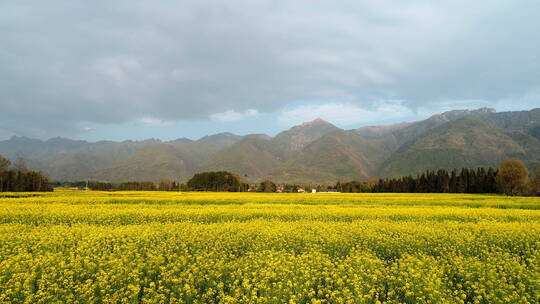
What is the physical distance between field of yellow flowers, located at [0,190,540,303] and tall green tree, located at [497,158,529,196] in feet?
229

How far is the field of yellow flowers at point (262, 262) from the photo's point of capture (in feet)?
29.9

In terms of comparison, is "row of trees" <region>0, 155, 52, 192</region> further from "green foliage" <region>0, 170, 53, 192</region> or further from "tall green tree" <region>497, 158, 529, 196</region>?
"tall green tree" <region>497, 158, 529, 196</region>

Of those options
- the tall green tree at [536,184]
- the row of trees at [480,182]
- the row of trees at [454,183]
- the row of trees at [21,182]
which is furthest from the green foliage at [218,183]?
the tall green tree at [536,184]

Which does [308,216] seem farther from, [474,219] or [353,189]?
[353,189]

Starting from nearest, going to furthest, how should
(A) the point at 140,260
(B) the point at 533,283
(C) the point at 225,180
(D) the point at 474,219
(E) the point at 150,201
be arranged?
(B) the point at 533,283
(A) the point at 140,260
(D) the point at 474,219
(E) the point at 150,201
(C) the point at 225,180

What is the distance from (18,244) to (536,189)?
359 feet

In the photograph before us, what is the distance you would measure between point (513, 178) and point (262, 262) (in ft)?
314

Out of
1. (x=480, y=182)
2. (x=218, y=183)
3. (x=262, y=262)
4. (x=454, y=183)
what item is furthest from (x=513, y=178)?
(x=218, y=183)

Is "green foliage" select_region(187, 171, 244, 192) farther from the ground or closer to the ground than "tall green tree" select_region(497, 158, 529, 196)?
closer to the ground

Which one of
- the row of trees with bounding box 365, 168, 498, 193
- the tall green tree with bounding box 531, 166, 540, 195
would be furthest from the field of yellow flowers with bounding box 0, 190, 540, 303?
the row of trees with bounding box 365, 168, 498, 193

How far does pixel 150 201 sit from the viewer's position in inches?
1747

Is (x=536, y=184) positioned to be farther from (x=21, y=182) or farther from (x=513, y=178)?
(x=21, y=182)

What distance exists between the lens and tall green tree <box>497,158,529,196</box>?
268 feet

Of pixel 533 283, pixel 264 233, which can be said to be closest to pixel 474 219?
pixel 533 283
